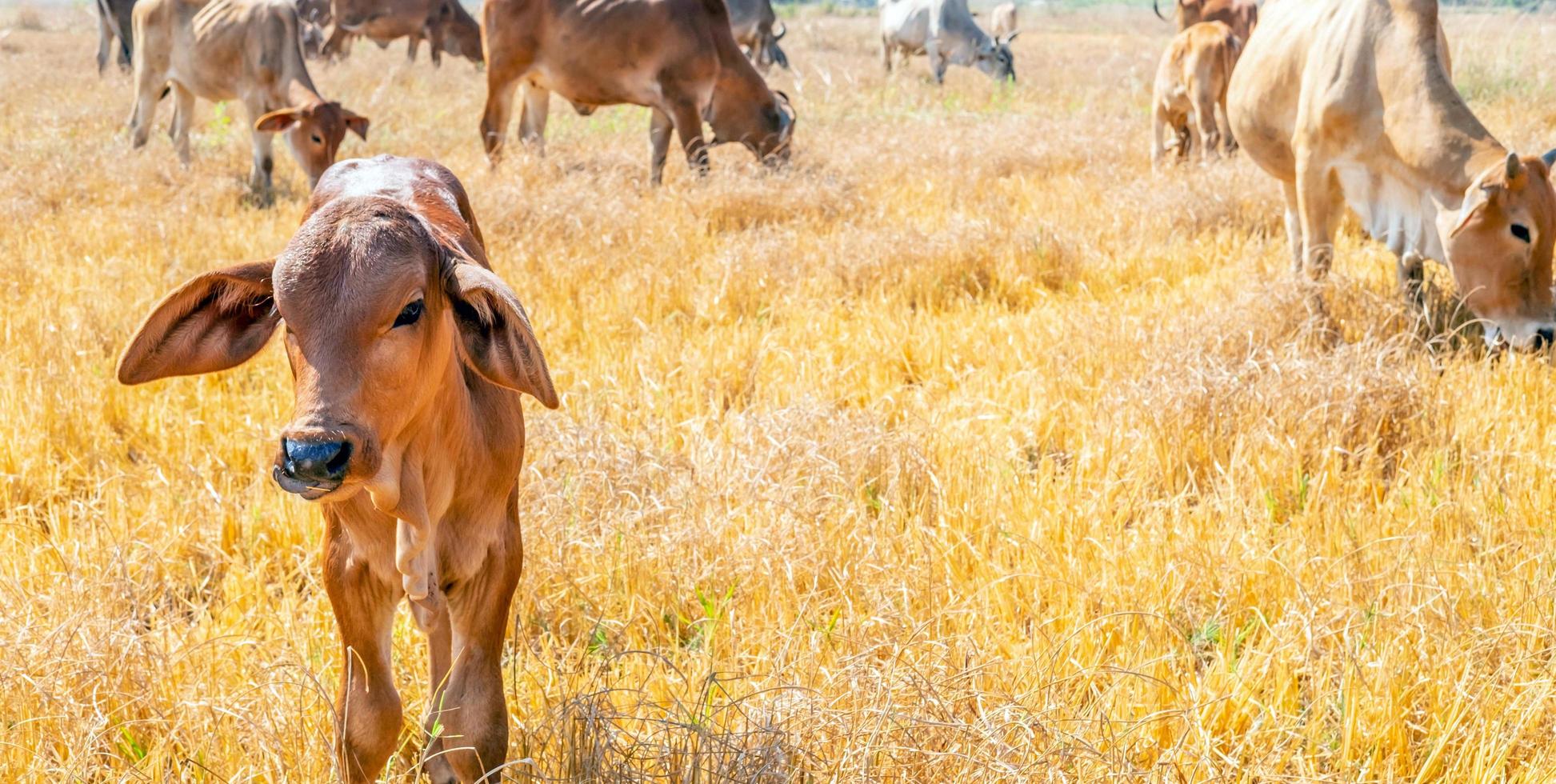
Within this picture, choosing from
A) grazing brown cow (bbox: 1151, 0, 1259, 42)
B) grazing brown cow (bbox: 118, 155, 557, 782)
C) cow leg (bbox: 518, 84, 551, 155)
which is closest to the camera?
grazing brown cow (bbox: 118, 155, 557, 782)

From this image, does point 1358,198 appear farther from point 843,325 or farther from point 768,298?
point 768,298

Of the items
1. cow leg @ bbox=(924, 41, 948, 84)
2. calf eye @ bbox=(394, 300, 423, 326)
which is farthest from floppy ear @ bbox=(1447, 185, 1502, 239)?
cow leg @ bbox=(924, 41, 948, 84)

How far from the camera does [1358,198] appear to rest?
5492 millimetres

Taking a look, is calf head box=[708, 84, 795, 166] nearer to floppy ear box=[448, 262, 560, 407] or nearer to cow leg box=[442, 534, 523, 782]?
cow leg box=[442, 534, 523, 782]

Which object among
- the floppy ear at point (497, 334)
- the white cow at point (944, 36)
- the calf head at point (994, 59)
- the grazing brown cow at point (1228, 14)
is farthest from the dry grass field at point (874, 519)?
the white cow at point (944, 36)

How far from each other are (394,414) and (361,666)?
712mm

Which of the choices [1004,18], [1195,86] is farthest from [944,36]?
[1004,18]

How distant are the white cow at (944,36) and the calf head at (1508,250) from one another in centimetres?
2091

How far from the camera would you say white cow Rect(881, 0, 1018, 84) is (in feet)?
83.6

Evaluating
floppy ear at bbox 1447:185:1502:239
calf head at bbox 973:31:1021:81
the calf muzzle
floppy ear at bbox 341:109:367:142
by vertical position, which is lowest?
calf head at bbox 973:31:1021:81

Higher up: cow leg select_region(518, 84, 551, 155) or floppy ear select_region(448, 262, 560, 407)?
floppy ear select_region(448, 262, 560, 407)

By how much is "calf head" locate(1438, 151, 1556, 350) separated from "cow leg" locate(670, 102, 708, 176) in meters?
5.79

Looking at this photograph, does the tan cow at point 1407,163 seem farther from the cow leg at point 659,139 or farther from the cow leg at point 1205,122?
the cow leg at point 659,139

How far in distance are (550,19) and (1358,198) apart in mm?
6634
